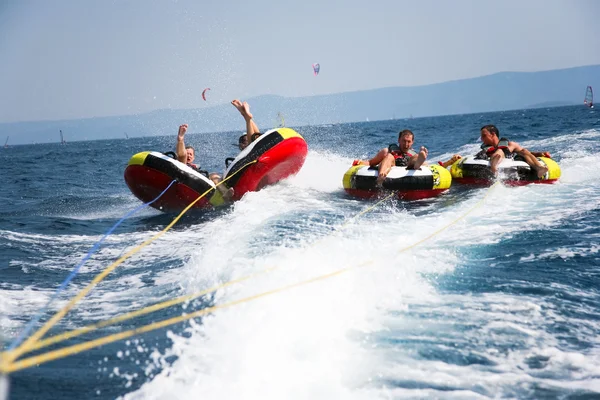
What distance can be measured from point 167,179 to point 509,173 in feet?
16.9

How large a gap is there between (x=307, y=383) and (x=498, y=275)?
7.12 feet

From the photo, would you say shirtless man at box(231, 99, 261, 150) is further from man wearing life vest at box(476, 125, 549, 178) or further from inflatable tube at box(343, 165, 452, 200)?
man wearing life vest at box(476, 125, 549, 178)

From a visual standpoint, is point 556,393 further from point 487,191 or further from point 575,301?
point 487,191

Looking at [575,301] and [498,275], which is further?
[498,275]

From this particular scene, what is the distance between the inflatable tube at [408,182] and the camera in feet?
25.7

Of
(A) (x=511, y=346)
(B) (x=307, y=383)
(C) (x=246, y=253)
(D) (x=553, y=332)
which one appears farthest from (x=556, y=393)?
(C) (x=246, y=253)

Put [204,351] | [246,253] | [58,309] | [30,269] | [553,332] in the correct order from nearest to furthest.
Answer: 1. [204,351]
2. [553,332]
3. [58,309]
4. [246,253]
5. [30,269]

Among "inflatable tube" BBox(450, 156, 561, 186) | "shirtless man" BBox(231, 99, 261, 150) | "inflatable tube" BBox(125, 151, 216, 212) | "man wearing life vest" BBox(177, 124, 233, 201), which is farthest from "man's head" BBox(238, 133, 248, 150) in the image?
"inflatable tube" BBox(450, 156, 561, 186)

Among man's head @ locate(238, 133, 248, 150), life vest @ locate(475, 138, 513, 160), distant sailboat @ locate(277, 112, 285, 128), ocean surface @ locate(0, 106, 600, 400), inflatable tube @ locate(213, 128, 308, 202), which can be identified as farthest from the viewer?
distant sailboat @ locate(277, 112, 285, 128)

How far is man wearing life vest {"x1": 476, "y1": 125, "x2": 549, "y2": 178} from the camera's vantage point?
8.04m

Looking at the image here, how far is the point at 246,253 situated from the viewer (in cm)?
478

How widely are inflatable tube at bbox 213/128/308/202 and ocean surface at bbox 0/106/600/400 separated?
0.95 meters

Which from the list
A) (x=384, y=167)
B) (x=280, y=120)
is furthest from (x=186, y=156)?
(x=384, y=167)

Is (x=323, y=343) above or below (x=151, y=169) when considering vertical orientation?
below
